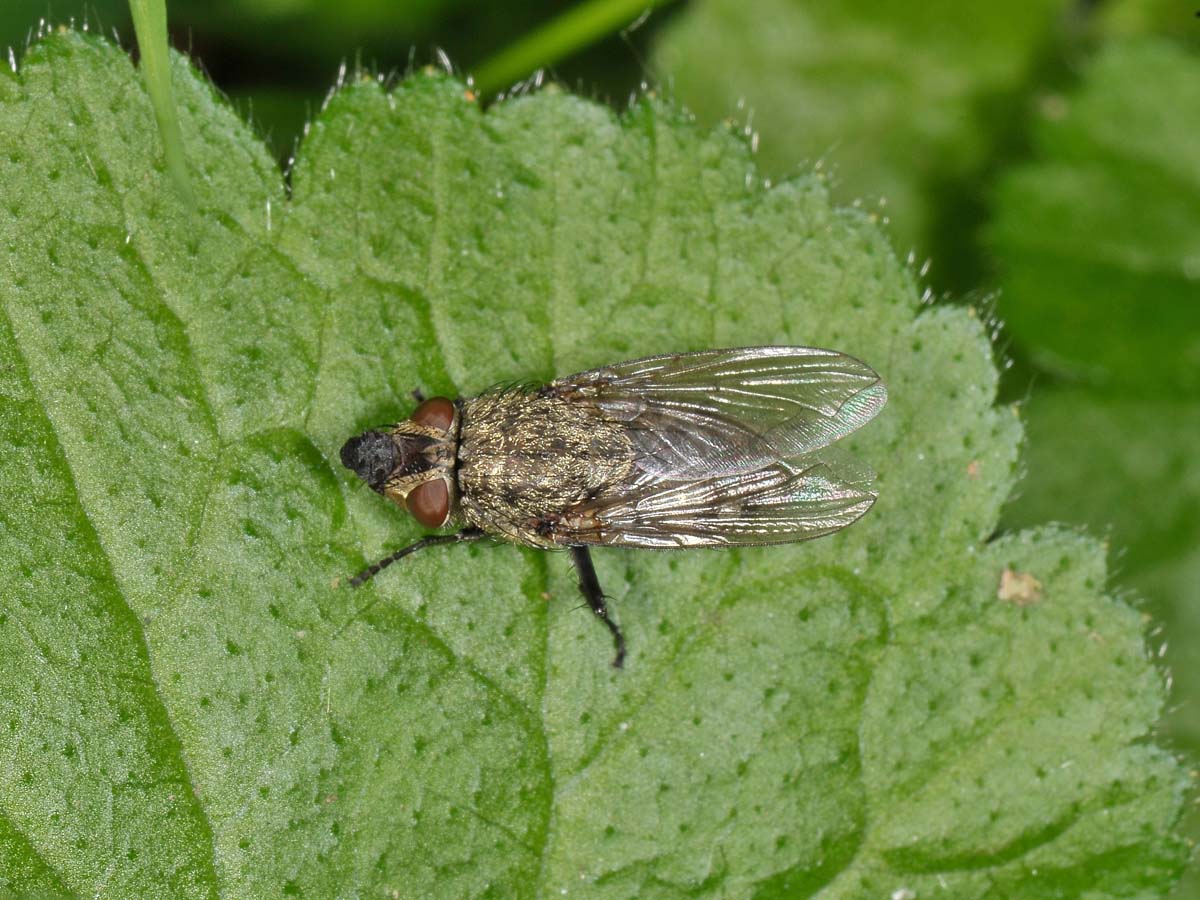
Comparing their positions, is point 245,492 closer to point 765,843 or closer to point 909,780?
point 765,843

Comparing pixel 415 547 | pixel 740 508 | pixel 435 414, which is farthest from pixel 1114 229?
pixel 415 547

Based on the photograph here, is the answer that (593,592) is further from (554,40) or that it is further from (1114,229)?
(1114,229)

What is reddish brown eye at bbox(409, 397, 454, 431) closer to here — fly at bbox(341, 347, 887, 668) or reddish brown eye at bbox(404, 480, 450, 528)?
fly at bbox(341, 347, 887, 668)

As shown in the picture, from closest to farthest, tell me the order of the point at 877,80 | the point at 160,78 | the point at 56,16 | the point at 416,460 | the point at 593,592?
the point at 160,78 < the point at 416,460 < the point at 593,592 < the point at 56,16 < the point at 877,80

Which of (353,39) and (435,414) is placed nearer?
(435,414)

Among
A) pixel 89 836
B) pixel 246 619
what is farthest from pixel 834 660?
pixel 89 836

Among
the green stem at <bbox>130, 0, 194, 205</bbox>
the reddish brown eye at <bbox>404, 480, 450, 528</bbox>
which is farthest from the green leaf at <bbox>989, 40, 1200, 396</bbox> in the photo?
the green stem at <bbox>130, 0, 194, 205</bbox>
